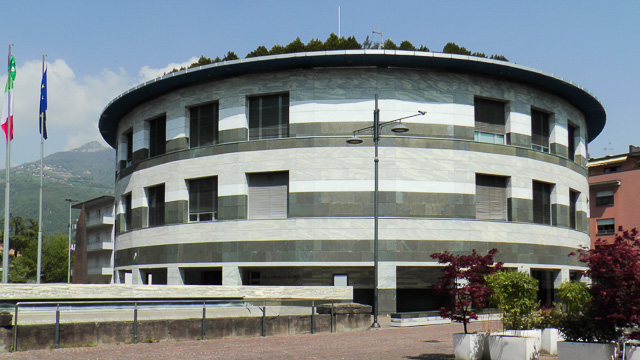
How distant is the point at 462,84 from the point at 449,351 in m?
21.2

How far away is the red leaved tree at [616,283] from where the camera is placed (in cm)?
1207

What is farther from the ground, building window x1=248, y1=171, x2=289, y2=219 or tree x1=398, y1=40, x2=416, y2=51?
tree x1=398, y1=40, x2=416, y2=51

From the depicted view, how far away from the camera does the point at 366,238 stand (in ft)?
107

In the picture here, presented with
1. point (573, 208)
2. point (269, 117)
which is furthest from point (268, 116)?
point (573, 208)

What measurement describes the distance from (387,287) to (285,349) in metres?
16.2

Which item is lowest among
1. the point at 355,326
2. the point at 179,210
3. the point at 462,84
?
the point at 355,326

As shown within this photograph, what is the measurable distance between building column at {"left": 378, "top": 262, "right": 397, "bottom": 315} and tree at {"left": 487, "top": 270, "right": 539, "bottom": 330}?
1723 cm

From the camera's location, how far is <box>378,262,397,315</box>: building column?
106 ft

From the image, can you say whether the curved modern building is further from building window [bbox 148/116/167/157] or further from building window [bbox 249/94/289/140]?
building window [bbox 148/116/167/157]

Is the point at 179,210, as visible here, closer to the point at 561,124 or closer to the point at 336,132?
the point at 336,132

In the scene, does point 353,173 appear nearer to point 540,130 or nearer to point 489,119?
point 489,119

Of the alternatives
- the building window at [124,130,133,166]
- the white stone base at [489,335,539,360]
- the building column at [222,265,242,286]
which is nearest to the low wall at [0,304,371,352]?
the white stone base at [489,335,539,360]

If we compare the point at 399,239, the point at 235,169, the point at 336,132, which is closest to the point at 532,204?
the point at 399,239

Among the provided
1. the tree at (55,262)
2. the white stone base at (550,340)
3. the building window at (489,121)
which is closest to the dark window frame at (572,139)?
the building window at (489,121)
